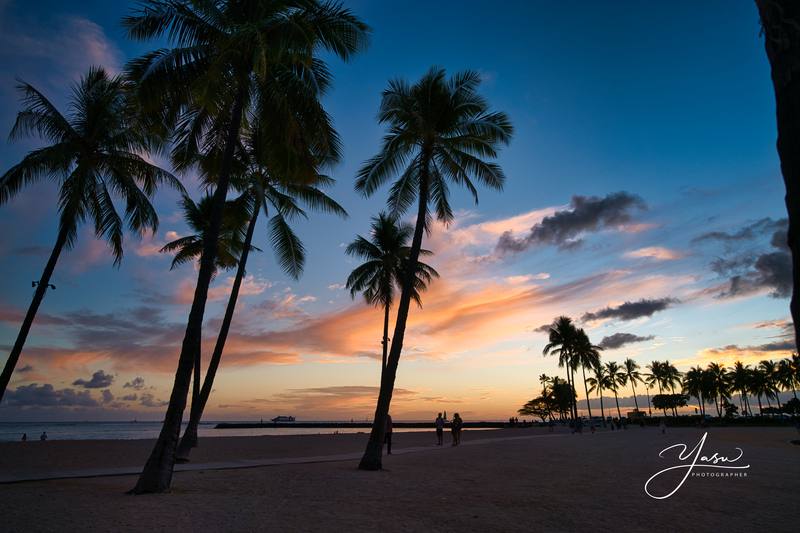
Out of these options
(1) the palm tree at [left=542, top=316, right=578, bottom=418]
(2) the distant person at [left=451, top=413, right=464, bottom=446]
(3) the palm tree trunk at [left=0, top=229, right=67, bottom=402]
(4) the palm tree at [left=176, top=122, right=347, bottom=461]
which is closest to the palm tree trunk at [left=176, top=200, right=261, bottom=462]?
(4) the palm tree at [left=176, top=122, right=347, bottom=461]

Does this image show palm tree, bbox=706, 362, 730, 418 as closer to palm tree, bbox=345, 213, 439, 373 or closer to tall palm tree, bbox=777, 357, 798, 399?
tall palm tree, bbox=777, 357, 798, 399

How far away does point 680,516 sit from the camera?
28.4 feet

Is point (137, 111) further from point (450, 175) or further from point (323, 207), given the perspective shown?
point (450, 175)

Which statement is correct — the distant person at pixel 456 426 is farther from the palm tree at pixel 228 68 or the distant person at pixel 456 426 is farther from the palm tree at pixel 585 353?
the palm tree at pixel 585 353

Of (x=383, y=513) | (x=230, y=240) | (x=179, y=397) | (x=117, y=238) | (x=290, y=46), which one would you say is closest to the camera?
(x=383, y=513)

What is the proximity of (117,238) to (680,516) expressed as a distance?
20.1 m

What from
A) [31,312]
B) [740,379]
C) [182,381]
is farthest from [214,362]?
[740,379]

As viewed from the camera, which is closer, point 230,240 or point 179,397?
point 179,397

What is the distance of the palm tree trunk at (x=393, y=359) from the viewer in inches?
557

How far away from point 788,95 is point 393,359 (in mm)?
13380

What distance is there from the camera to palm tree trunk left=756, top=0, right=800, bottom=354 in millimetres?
2320

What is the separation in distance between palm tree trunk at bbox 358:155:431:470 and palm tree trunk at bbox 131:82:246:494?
5.74 meters

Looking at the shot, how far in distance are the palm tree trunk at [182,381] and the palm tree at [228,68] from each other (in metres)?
0.02

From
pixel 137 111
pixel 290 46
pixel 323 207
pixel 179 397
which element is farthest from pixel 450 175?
pixel 179 397
